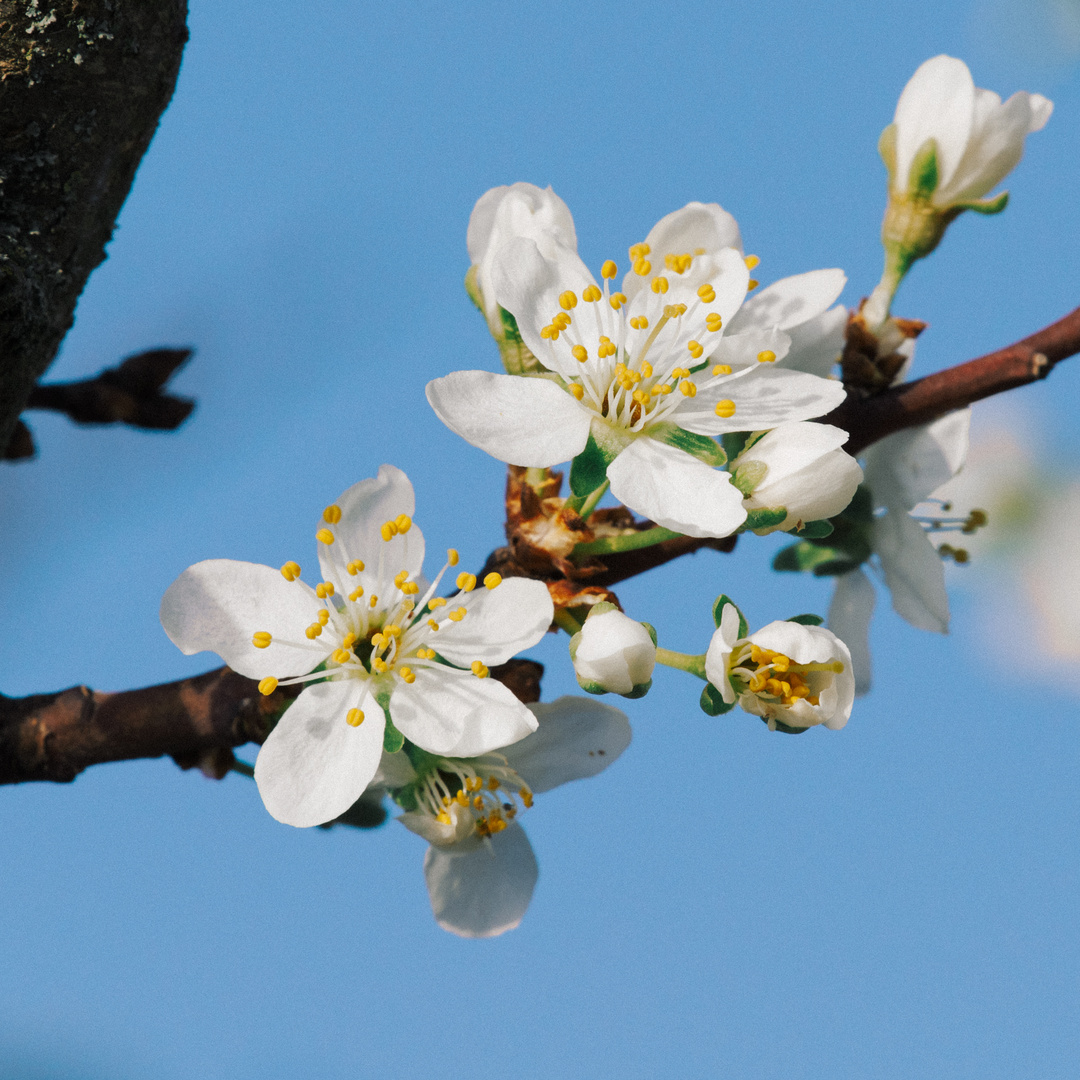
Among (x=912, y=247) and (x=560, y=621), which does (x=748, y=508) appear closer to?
(x=560, y=621)

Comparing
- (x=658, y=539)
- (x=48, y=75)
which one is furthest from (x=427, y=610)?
(x=48, y=75)

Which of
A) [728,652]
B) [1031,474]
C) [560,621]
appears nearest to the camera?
[728,652]

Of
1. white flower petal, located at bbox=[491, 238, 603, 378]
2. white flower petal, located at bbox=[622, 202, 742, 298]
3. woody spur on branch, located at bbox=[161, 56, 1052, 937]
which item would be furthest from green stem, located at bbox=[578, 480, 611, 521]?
white flower petal, located at bbox=[622, 202, 742, 298]

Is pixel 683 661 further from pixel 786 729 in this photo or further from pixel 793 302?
pixel 793 302

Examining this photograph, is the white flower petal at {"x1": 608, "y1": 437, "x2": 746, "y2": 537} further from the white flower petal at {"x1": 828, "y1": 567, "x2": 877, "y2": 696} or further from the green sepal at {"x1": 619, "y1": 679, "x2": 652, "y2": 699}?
the white flower petal at {"x1": 828, "y1": 567, "x2": 877, "y2": 696}

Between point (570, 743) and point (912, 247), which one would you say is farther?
point (912, 247)
